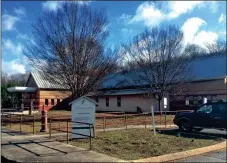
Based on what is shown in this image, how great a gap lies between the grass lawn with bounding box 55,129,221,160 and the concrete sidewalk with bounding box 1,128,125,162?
67cm

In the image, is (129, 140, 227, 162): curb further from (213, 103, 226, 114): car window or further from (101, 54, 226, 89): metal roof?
(101, 54, 226, 89): metal roof

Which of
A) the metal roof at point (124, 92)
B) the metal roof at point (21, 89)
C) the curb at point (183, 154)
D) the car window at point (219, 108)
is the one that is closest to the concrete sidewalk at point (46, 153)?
the curb at point (183, 154)

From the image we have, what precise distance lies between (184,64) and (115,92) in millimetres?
13874

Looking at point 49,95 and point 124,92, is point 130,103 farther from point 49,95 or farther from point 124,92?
point 49,95

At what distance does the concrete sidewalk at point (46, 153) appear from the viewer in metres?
10.9

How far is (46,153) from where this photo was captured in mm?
11945

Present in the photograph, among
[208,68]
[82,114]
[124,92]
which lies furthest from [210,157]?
[124,92]

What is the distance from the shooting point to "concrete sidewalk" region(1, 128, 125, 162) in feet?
35.8

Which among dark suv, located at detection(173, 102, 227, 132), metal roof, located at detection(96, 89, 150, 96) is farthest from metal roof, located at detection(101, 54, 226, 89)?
dark suv, located at detection(173, 102, 227, 132)

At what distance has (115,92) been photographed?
5084cm

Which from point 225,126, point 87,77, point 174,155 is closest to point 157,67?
point 87,77

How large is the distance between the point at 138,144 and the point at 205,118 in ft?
20.5

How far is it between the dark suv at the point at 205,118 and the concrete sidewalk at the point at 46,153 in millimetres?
8149

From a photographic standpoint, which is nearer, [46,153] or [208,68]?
[46,153]
